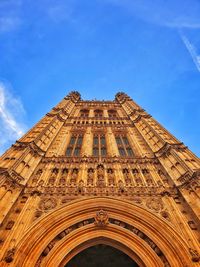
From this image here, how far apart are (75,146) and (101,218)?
9.27 metres

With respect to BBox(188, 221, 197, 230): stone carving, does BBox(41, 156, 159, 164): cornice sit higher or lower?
higher

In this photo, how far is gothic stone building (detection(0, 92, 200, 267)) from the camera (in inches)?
349

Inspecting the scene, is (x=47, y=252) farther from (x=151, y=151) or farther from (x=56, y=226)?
(x=151, y=151)

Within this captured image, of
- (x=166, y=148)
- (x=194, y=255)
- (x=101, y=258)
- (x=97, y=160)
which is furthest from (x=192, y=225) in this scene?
(x=97, y=160)

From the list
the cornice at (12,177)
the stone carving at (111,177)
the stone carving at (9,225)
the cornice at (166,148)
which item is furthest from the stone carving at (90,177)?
the cornice at (166,148)

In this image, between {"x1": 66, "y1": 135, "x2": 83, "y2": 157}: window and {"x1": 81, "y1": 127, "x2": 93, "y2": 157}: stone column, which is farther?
{"x1": 66, "y1": 135, "x2": 83, "y2": 157}: window

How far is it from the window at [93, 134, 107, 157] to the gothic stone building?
16.6 inches

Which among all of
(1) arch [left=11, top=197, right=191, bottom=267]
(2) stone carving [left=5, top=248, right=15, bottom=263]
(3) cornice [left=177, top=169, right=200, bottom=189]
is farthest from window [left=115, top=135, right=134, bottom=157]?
(2) stone carving [left=5, top=248, right=15, bottom=263]

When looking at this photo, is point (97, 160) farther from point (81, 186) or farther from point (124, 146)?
point (124, 146)

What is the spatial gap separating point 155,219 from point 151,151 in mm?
7349

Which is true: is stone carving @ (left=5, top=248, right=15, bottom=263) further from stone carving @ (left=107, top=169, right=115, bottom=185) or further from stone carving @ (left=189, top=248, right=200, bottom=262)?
stone carving @ (left=189, top=248, right=200, bottom=262)

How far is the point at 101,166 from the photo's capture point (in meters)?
14.6

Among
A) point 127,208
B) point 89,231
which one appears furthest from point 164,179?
point 89,231

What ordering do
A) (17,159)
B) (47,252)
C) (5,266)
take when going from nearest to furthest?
(5,266)
(47,252)
(17,159)
